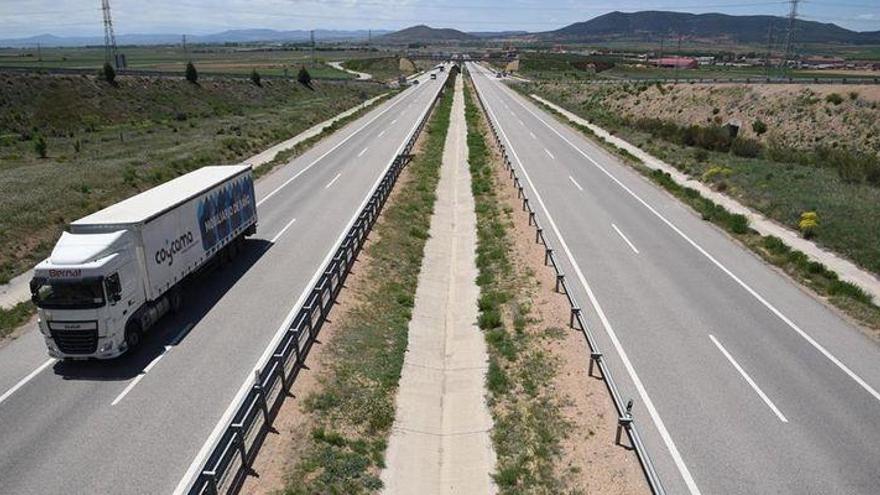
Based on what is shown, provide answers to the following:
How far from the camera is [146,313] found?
1641cm

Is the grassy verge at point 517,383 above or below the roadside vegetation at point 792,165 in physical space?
below

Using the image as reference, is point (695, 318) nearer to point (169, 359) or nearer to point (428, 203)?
point (169, 359)

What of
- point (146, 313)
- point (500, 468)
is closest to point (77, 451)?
point (146, 313)

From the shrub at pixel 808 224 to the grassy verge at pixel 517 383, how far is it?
13.5 metres

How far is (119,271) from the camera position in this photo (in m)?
15.0

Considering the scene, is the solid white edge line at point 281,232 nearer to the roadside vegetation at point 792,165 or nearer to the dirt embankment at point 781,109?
the roadside vegetation at point 792,165

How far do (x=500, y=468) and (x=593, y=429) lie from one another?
7.75ft

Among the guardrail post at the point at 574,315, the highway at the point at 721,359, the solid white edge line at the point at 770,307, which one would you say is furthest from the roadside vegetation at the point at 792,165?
the guardrail post at the point at 574,315

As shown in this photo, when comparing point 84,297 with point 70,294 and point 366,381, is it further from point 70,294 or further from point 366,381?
point 366,381

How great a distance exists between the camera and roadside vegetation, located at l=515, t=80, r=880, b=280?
2683 centimetres

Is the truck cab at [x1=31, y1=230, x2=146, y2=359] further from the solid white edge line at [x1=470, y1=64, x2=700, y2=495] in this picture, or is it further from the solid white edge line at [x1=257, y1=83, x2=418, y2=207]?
the solid white edge line at [x1=257, y1=83, x2=418, y2=207]

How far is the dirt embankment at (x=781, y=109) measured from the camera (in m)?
53.5

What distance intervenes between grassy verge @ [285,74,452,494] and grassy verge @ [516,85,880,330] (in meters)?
14.5

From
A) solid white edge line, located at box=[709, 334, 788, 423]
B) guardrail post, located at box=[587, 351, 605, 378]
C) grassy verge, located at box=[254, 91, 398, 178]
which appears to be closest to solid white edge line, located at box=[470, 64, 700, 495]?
guardrail post, located at box=[587, 351, 605, 378]
